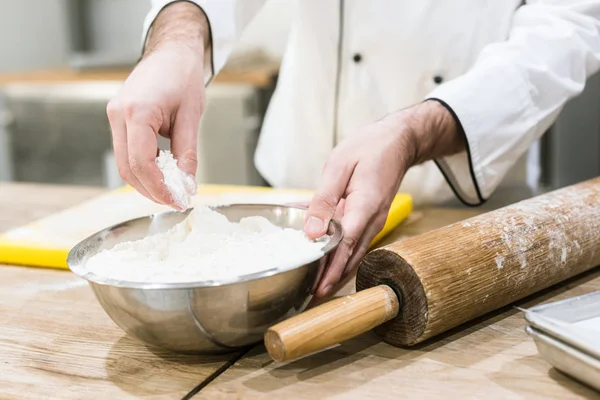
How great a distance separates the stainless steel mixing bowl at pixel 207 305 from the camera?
0.65 m

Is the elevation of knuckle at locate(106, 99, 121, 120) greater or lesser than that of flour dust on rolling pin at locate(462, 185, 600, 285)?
greater

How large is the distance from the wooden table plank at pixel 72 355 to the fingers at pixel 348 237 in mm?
137

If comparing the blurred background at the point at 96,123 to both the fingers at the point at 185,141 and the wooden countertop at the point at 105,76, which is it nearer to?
the wooden countertop at the point at 105,76

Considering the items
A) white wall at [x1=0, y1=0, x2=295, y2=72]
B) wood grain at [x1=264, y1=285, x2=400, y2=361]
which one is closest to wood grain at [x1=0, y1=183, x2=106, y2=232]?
wood grain at [x1=264, y1=285, x2=400, y2=361]

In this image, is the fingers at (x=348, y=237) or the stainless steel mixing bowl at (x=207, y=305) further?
the fingers at (x=348, y=237)

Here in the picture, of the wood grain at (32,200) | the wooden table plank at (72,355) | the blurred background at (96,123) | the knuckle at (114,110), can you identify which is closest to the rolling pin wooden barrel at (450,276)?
the wooden table plank at (72,355)

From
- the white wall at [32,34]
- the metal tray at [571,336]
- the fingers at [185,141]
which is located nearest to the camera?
the metal tray at [571,336]

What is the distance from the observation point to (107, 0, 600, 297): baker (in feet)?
2.86

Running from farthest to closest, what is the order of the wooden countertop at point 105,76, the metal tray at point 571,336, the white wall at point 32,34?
the white wall at point 32,34
the wooden countertop at point 105,76
the metal tray at point 571,336

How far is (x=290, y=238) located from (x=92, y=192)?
3.04ft

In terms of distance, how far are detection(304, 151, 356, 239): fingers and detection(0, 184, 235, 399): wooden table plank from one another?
178 millimetres

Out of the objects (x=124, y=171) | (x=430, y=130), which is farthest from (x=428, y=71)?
(x=124, y=171)

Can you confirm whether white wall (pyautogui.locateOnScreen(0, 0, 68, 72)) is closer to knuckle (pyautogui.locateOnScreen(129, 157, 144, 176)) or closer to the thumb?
knuckle (pyautogui.locateOnScreen(129, 157, 144, 176))

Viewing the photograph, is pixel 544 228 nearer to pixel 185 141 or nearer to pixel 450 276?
pixel 450 276
